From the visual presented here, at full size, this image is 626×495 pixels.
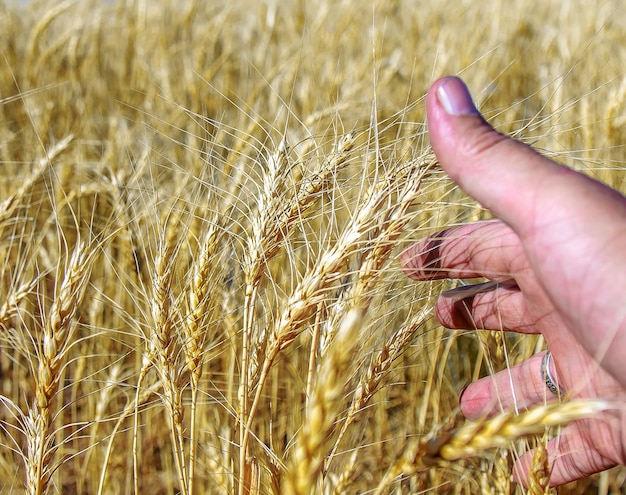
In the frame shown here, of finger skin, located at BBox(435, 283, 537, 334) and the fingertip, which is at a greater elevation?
the fingertip

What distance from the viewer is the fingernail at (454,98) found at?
78 cm

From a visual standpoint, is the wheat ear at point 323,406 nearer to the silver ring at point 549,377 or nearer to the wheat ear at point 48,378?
the wheat ear at point 48,378

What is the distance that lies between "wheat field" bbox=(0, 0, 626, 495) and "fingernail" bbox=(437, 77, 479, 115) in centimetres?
10

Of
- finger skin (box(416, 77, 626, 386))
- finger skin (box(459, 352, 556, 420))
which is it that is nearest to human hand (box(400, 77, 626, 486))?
finger skin (box(416, 77, 626, 386))

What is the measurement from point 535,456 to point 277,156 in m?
0.58

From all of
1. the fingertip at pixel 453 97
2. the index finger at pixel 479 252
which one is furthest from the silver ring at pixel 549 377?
the fingertip at pixel 453 97

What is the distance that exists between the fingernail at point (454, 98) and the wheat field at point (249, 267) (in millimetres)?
96

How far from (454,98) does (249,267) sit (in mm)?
368

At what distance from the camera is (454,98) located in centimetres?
79

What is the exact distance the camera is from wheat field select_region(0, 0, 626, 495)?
2.61ft

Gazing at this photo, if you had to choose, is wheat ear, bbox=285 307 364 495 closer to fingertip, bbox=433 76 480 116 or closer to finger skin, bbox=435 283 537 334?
fingertip, bbox=433 76 480 116

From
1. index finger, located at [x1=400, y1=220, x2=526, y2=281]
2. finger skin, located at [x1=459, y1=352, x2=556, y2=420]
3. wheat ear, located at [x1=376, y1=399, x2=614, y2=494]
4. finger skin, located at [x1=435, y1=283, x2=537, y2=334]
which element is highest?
index finger, located at [x1=400, y1=220, x2=526, y2=281]

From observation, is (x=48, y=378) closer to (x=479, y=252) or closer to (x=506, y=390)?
(x=479, y=252)

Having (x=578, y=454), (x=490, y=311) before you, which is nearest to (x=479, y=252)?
(x=490, y=311)
